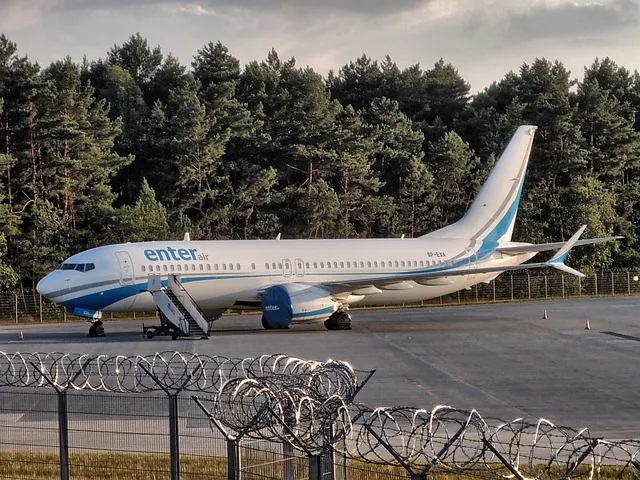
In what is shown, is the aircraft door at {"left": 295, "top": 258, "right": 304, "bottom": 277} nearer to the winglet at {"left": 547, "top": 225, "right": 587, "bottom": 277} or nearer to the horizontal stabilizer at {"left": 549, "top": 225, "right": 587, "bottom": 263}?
the winglet at {"left": 547, "top": 225, "right": 587, "bottom": 277}

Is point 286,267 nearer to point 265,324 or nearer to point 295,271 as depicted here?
point 295,271

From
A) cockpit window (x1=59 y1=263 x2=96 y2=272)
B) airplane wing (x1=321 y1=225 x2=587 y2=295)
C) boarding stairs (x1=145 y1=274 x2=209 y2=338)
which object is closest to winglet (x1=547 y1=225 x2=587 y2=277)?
airplane wing (x1=321 y1=225 x2=587 y2=295)

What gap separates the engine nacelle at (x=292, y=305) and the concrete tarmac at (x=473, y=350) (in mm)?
715

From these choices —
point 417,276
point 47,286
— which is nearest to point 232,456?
point 47,286

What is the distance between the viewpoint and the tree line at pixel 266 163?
207 ft

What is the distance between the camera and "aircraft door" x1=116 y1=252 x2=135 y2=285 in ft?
123

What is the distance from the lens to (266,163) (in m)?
74.1

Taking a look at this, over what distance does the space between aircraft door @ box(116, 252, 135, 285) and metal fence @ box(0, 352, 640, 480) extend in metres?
16.4

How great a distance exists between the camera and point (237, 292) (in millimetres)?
39844

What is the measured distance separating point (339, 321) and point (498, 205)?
11609 mm

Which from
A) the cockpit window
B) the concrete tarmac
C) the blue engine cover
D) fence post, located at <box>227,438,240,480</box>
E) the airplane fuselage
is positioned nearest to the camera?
fence post, located at <box>227,438,240,480</box>

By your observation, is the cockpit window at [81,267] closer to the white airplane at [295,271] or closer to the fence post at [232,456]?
the white airplane at [295,271]

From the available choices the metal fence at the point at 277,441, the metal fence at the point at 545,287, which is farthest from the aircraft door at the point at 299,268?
the metal fence at the point at 545,287

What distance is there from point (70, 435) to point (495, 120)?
72330mm
